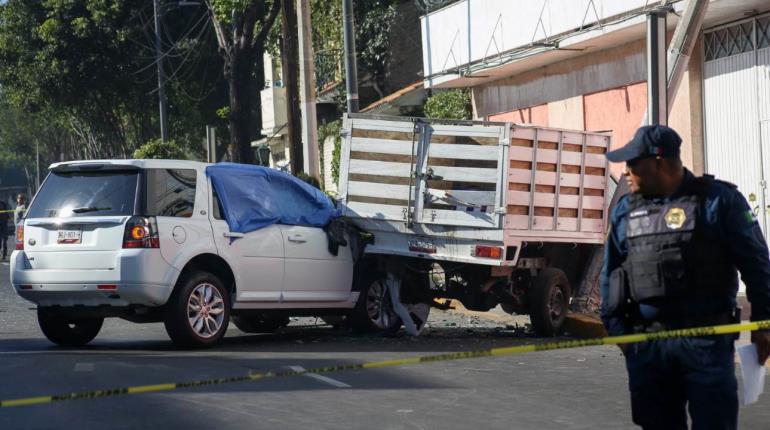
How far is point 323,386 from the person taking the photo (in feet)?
31.5

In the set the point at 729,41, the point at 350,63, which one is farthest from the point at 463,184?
the point at 350,63

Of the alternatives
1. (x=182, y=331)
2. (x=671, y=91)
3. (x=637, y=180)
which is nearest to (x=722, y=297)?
(x=637, y=180)

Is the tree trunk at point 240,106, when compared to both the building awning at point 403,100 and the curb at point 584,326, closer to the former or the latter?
the building awning at point 403,100

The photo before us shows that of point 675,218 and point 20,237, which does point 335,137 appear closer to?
point 20,237

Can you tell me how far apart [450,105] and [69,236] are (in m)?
17.3

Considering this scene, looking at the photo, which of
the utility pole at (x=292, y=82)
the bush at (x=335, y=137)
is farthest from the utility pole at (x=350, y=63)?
the bush at (x=335, y=137)

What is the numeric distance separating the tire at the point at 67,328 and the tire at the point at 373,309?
2654 millimetres

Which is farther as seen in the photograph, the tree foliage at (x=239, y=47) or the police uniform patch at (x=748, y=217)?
the tree foliage at (x=239, y=47)

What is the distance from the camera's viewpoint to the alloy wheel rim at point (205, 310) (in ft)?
39.3

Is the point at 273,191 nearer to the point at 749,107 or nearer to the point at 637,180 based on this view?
the point at 749,107

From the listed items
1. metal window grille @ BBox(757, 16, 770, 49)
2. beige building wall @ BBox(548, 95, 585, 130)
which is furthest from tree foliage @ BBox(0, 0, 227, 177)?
metal window grille @ BBox(757, 16, 770, 49)

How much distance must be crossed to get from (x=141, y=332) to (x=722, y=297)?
33.6ft

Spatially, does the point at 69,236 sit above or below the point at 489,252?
above

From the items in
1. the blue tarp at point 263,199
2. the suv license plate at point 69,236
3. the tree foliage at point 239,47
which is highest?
the tree foliage at point 239,47
